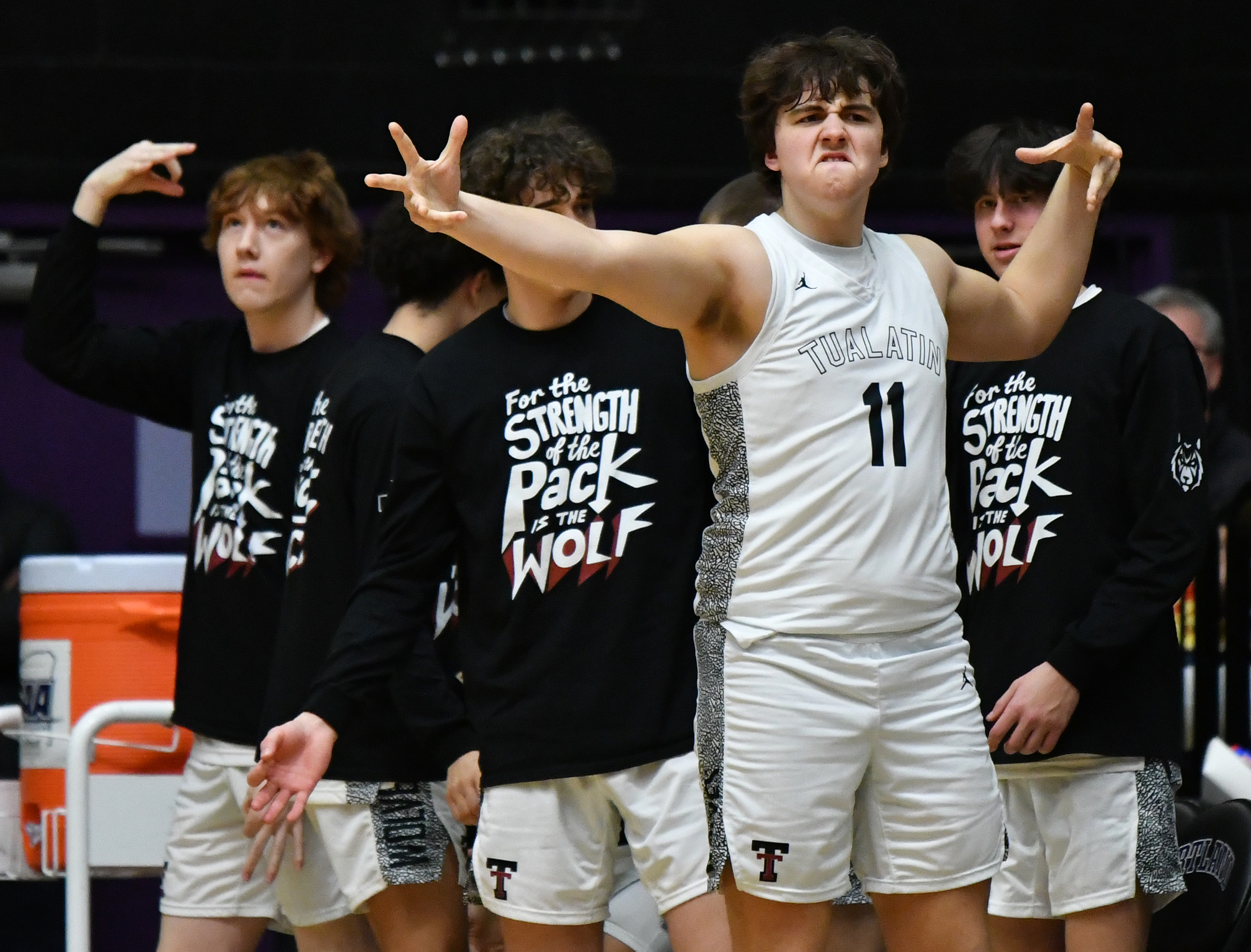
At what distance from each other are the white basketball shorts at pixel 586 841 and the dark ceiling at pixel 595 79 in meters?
3.55

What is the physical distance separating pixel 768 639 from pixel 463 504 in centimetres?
61

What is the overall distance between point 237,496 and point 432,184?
4.42 ft

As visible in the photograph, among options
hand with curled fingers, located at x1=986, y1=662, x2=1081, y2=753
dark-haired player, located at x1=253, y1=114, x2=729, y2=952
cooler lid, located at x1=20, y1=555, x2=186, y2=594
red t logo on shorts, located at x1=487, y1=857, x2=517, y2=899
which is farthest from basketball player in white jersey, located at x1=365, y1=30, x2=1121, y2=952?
cooler lid, located at x1=20, y1=555, x2=186, y2=594

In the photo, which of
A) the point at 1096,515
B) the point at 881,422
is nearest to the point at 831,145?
the point at 881,422

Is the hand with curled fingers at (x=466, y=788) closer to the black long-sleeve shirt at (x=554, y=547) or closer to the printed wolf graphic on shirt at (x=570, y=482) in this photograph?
the black long-sleeve shirt at (x=554, y=547)

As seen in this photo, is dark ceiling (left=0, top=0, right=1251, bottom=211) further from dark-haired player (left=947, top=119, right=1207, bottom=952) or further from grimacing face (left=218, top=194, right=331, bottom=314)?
dark-haired player (left=947, top=119, right=1207, bottom=952)

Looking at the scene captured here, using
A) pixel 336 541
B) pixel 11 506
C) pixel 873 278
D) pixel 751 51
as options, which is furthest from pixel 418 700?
pixel 751 51

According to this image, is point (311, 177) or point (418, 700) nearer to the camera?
point (418, 700)

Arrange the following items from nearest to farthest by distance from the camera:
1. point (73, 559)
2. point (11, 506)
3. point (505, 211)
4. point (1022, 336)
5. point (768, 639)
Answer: point (505, 211) → point (768, 639) → point (1022, 336) → point (73, 559) → point (11, 506)

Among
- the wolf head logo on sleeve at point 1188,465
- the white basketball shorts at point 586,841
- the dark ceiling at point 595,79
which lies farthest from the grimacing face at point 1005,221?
the dark ceiling at point 595,79

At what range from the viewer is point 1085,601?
2896 millimetres

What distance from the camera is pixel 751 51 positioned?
5828mm

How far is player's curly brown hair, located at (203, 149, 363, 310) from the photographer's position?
136 inches

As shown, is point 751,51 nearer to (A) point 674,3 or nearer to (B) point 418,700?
(A) point 674,3
